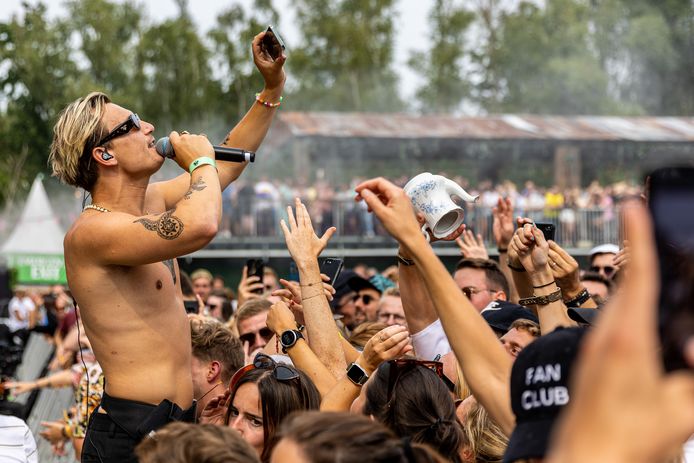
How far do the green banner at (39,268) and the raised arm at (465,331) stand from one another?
16.6 m

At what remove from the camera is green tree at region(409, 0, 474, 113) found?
5159 centimetres

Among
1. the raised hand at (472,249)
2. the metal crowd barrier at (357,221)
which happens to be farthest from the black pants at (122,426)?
the metal crowd barrier at (357,221)

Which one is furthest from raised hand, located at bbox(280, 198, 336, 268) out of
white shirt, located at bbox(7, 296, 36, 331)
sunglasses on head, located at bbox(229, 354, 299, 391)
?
white shirt, located at bbox(7, 296, 36, 331)

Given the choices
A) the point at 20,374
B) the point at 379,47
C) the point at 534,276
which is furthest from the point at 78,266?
the point at 379,47

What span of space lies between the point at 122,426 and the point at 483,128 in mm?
31739

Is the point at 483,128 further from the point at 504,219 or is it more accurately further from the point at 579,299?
the point at 579,299

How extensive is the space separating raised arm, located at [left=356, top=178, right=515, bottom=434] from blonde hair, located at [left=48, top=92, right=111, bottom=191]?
1.72 m

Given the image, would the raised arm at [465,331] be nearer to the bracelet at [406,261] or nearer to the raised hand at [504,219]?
the bracelet at [406,261]

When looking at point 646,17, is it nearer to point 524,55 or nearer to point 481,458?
point 524,55

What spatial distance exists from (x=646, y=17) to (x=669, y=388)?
53614mm

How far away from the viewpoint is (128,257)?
3.61 metres

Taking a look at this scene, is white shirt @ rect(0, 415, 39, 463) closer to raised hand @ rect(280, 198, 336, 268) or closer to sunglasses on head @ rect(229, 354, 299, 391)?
sunglasses on head @ rect(229, 354, 299, 391)

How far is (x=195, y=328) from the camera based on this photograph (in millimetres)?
4992

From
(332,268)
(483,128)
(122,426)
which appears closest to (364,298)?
(332,268)
